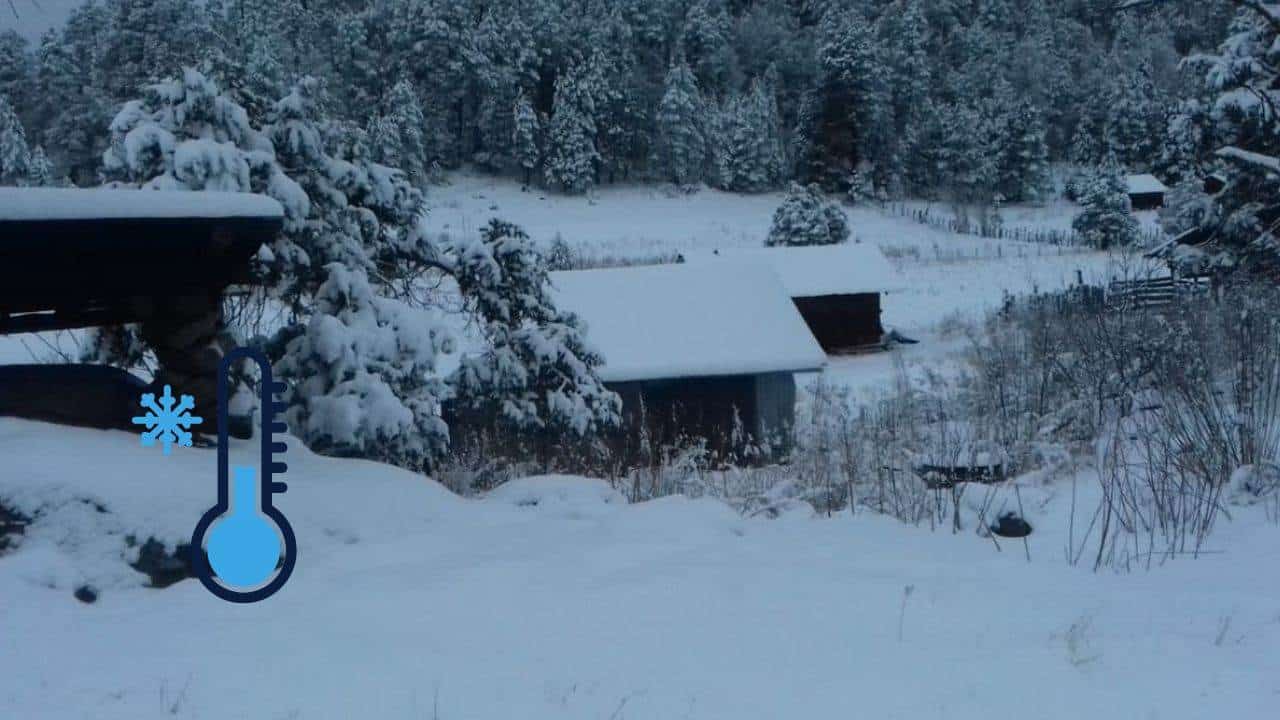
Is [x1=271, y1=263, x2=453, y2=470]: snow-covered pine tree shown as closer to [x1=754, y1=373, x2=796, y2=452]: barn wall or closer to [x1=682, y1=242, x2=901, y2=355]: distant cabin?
[x1=754, y1=373, x2=796, y2=452]: barn wall

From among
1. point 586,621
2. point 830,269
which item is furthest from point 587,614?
point 830,269

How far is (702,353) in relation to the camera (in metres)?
16.5

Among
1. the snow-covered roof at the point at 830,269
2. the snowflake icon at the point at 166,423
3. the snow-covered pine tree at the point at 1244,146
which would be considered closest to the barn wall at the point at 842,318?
the snow-covered roof at the point at 830,269

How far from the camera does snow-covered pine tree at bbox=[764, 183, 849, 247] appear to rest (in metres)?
38.0

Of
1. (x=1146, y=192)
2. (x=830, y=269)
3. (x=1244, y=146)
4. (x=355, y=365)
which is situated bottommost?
(x=355, y=365)

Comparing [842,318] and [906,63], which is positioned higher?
[906,63]

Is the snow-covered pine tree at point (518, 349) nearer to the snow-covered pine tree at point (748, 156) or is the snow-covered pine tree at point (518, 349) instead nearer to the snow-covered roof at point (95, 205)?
the snow-covered roof at point (95, 205)

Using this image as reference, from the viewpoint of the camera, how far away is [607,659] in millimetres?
3002

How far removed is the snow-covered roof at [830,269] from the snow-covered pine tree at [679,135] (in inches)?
1153

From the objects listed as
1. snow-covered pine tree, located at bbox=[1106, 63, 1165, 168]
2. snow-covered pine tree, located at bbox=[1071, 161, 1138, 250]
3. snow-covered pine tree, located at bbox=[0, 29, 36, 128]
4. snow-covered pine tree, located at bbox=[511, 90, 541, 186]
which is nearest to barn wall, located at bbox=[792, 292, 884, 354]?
snow-covered pine tree, located at bbox=[1071, 161, 1138, 250]

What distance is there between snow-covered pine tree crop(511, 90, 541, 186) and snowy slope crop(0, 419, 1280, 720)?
5535cm

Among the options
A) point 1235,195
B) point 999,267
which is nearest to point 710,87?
point 999,267

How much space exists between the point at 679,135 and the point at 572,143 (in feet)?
24.1

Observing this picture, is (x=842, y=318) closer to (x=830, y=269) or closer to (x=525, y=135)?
(x=830, y=269)
